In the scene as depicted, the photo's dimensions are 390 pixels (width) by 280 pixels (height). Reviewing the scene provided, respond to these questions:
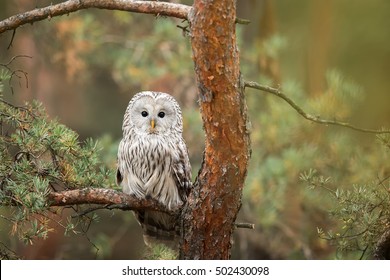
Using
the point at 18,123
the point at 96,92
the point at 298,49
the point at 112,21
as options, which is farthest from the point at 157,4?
the point at 96,92

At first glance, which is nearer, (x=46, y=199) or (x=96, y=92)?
(x=46, y=199)

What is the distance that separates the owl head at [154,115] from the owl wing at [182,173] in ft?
0.45

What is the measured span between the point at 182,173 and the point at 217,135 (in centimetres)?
94

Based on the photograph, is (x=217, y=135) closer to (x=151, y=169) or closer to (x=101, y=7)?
(x=101, y=7)

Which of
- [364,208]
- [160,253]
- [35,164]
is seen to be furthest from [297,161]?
[35,164]

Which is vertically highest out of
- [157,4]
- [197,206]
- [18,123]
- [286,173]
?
[157,4]

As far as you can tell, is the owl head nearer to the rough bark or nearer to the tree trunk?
the rough bark

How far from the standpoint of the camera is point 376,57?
9289 millimetres

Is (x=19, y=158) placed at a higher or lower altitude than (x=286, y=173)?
higher

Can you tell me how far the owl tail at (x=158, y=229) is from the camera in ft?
14.8

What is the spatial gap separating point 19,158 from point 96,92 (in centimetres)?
893

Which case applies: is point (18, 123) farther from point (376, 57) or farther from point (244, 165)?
point (376, 57)

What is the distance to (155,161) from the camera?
4.48 meters

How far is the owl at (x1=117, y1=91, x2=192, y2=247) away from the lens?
14.5 feet
